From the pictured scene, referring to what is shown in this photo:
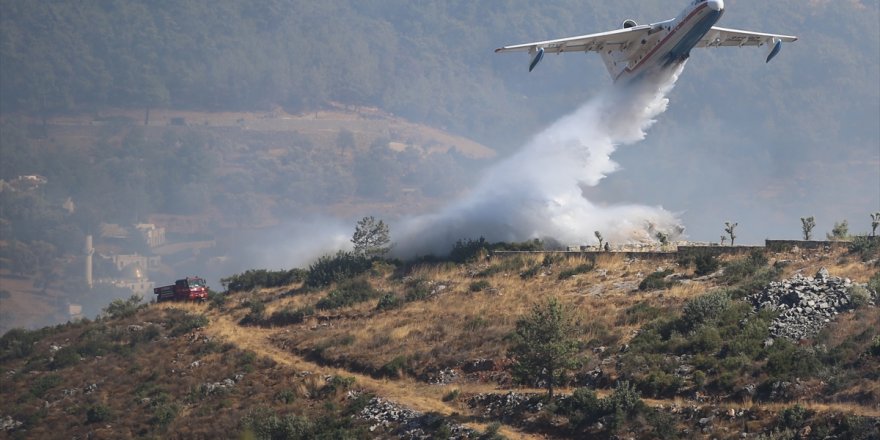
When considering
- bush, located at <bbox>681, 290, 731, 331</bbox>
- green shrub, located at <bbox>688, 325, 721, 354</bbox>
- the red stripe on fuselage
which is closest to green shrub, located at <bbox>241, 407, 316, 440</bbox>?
green shrub, located at <bbox>688, 325, 721, 354</bbox>

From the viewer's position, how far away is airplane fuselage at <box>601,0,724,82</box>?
5875 cm

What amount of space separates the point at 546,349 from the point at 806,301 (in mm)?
9587

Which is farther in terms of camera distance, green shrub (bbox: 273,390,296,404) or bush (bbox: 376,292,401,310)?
bush (bbox: 376,292,401,310)

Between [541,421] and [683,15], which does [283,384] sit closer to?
[541,421]

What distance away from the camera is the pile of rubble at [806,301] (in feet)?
132

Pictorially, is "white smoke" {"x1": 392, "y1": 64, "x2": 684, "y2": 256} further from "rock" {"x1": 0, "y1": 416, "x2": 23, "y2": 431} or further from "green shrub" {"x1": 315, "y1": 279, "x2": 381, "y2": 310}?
"rock" {"x1": 0, "y1": 416, "x2": 23, "y2": 431}

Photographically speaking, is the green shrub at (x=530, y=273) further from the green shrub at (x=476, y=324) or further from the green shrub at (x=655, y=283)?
the green shrub at (x=476, y=324)

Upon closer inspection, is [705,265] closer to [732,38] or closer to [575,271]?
[575,271]

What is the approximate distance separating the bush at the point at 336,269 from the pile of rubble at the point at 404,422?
24.9m

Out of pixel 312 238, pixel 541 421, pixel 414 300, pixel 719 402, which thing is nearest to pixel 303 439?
pixel 541 421

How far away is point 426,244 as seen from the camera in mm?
74562

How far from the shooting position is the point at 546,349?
3975 cm

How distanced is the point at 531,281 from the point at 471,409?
16.8m

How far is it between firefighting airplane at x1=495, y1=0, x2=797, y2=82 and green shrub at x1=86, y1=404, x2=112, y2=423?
25818 millimetres
